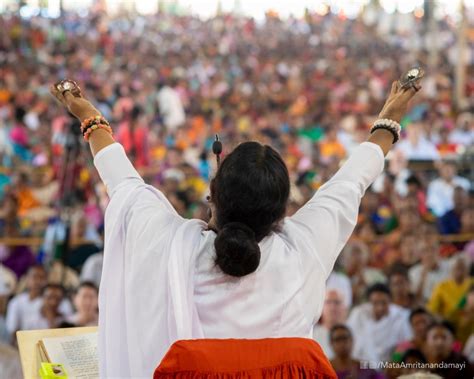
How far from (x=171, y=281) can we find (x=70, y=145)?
335cm

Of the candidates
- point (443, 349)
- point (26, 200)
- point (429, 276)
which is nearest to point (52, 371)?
point (443, 349)

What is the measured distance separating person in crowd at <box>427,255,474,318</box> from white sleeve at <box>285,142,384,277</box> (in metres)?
3.30

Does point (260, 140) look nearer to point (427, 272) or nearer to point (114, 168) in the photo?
point (114, 168)

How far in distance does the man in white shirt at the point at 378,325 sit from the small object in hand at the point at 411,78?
261cm

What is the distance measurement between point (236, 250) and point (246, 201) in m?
0.10

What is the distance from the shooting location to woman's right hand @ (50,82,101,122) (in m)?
2.01

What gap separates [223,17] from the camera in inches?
925

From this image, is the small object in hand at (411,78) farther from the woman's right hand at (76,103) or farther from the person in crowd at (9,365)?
the person in crowd at (9,365)

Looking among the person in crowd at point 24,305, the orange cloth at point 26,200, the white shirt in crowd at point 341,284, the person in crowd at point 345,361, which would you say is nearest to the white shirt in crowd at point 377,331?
the person in crowd at point 345,361

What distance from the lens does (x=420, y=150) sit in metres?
9.73

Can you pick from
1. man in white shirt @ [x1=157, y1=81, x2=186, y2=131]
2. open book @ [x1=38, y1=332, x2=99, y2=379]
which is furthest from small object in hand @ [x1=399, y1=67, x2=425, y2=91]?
man in white shirt @ [x1=157, y1=81, x2=186, y2=131]

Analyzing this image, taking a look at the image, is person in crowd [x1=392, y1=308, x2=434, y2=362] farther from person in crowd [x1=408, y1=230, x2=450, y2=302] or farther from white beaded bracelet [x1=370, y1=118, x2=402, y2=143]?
white beaded bracelet [x1=370, y1=118, x2=402, y2=143]

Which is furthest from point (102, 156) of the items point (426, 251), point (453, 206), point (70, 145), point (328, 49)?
point (328, 49)

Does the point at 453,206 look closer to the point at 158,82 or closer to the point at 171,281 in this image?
the point at 171,281
